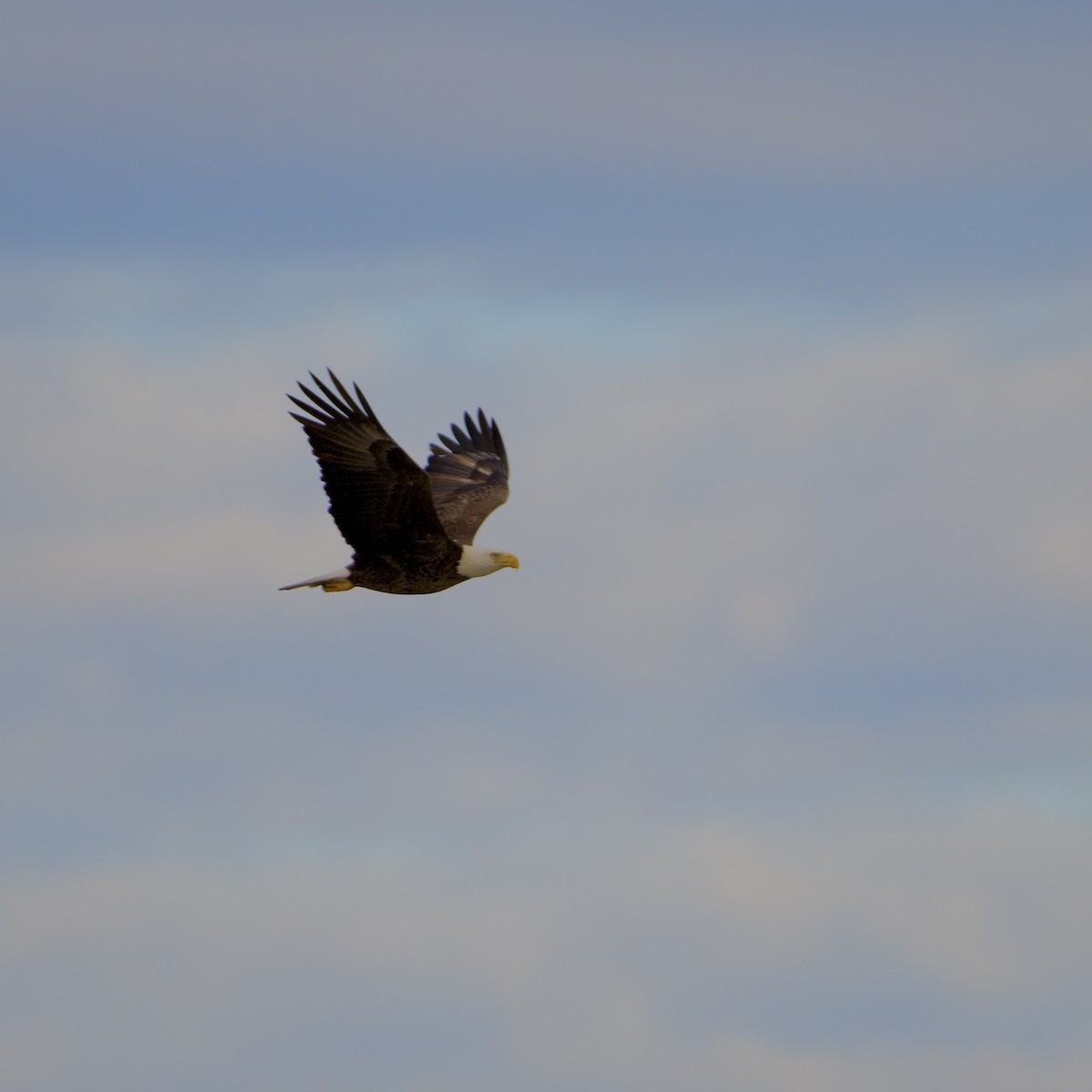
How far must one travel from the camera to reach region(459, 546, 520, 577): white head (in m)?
18.9

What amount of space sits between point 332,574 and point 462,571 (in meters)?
1.20

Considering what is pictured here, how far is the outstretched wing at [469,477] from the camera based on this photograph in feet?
68.4

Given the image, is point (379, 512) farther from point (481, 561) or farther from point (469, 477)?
point (469, 477)

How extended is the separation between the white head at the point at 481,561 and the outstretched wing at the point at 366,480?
695 mm

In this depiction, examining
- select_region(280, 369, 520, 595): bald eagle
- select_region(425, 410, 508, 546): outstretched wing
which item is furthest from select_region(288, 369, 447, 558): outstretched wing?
select_region(425, 410, 508, 546): outstretched wing

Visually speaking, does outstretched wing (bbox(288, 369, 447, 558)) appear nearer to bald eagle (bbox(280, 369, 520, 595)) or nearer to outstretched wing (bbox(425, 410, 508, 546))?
bald eagle (bbox(280, 369, 520, 595))

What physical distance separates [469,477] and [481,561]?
3.12 meters

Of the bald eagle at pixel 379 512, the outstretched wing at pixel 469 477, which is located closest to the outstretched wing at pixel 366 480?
the bald eagle at pixel 379 512

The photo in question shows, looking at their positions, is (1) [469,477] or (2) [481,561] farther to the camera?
(1) [469,477]

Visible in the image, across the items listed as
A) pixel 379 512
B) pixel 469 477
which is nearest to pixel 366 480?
pixel 379 512

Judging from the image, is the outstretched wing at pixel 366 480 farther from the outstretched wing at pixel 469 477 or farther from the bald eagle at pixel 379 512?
the outstretched wing at pixel 469 477

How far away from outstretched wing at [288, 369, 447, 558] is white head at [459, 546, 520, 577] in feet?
2.28

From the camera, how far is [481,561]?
19.0 m

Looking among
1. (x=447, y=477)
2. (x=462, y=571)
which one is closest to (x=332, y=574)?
(x=462, y=571)
